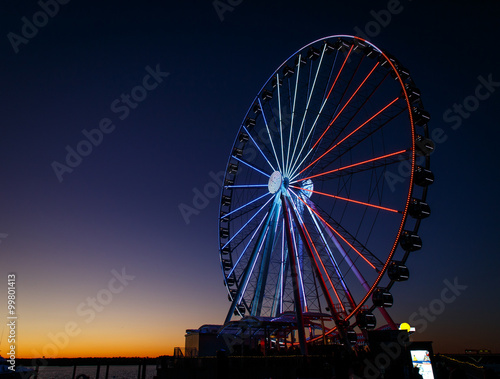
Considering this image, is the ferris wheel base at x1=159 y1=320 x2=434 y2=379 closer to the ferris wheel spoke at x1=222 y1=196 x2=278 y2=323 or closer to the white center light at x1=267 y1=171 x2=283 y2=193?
the ferris wheel spoke at x1=222 y1=196 x2=278 y2=323

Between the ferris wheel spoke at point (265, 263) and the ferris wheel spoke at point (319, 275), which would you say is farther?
the ferris wheel spoke at point (265, 263)

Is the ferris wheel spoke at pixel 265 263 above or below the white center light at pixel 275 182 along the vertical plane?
below

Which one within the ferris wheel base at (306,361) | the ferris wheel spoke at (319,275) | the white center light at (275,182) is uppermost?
the white center light at (275,182)

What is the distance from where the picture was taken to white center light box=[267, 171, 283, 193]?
2424cm

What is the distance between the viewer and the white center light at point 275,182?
24.2 meters

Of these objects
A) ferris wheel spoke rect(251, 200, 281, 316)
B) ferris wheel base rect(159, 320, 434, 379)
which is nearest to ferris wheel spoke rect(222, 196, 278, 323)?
ferris wheel spoke rect(251, 200, 281, 316)

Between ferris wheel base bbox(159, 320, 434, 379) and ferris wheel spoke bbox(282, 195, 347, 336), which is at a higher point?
ferris wheel spoke bbox(282, 195, 347, 336)

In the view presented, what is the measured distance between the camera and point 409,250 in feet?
55.1

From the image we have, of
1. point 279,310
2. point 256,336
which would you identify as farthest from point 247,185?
point 256,336

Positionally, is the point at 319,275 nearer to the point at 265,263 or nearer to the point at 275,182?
the point at 265,263

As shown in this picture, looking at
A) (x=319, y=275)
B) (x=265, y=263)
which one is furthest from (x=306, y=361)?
(x=265, y=263)

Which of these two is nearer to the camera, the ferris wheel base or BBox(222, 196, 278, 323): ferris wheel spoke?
the ferris wheel base

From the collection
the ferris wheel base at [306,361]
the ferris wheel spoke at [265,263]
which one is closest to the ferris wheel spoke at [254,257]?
the ferris wheel spoke at [265,263]

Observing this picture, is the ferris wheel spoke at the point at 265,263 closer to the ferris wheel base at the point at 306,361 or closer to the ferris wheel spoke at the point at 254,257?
the ferris wheel spoke at the point at 254,257
